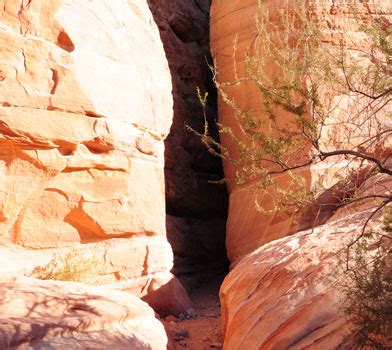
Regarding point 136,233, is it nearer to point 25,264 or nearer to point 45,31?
point 25,264

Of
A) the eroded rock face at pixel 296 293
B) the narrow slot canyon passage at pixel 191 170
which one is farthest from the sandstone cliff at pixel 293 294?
the narrow slot canyon passage at pixel 191 170

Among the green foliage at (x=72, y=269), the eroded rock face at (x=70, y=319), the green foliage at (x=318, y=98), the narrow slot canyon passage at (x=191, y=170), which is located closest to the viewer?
the eroded rock face at (x=70, y=319)

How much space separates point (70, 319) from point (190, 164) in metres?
7.08

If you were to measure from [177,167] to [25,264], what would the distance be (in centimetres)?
506

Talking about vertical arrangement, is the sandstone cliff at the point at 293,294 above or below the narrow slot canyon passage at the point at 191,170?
below

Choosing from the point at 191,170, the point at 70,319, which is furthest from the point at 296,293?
the point at 191,170

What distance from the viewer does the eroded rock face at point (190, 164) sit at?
37.1 ft

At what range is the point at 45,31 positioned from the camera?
749cm

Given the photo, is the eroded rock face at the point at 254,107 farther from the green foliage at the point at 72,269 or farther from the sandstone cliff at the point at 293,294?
the green foliage at the point at 72,269

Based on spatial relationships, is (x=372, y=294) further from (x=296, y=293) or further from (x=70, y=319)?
(x=70, y=319)

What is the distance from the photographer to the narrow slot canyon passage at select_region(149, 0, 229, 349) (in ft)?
36.8

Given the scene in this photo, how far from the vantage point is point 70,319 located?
17.0 ft

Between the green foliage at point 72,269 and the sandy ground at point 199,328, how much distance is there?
125 centimetres

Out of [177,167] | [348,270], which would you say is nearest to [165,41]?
[177,167]
